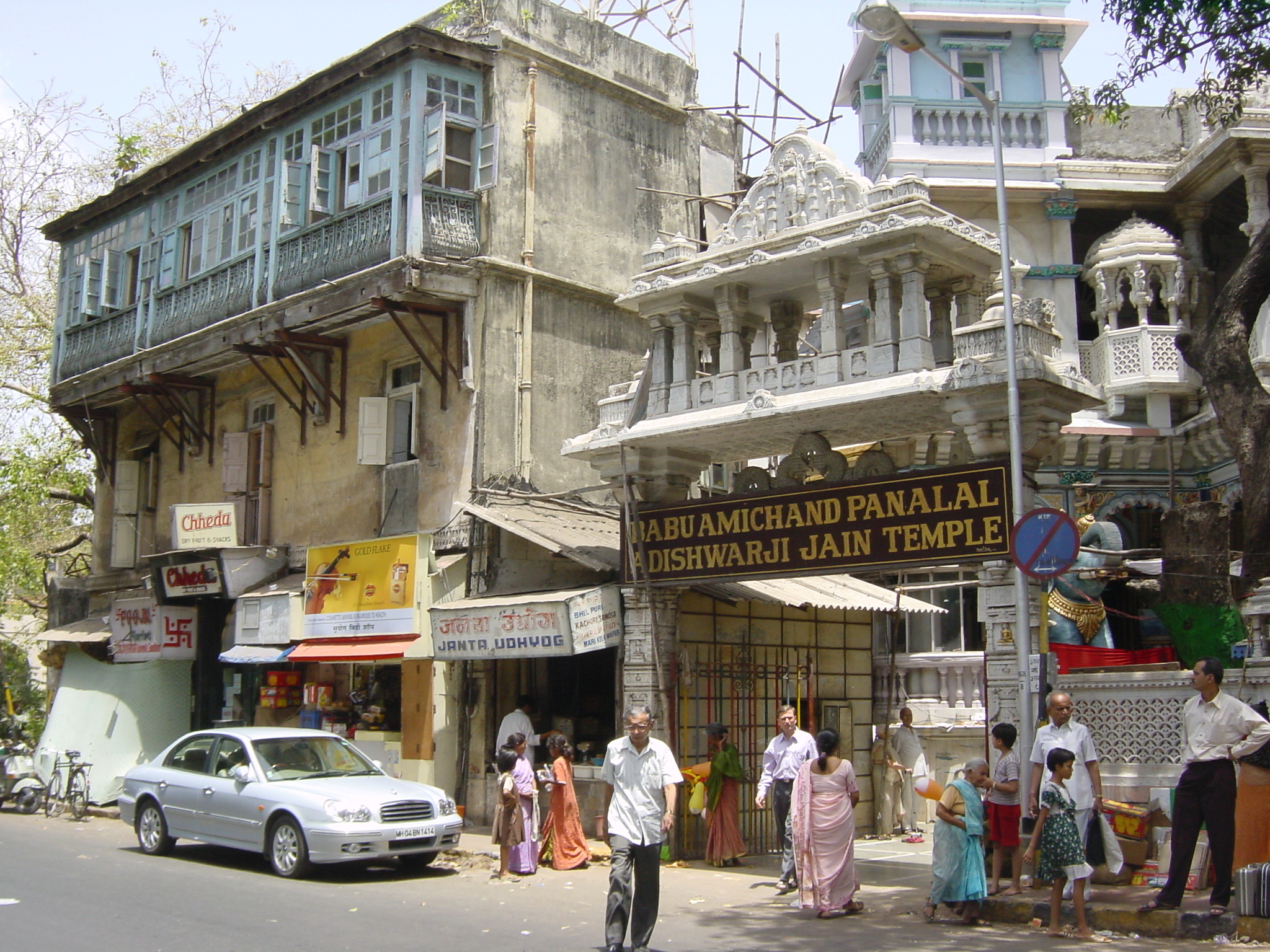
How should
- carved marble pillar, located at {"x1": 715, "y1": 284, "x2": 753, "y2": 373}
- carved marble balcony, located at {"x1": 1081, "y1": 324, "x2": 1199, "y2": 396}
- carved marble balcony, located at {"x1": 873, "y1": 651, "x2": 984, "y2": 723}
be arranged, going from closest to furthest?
carved marble pillar, located at {"x1": 715, "y1": 284, "x2": 753, "y2": 373} → carved marble balcony, located at {"x1": 1081, "y1": 324, "x2": 1199, "y2": 396} → carved marble balcony, located at {"x1": 873, "y1": 651, "x2": 984, "y2": 723}

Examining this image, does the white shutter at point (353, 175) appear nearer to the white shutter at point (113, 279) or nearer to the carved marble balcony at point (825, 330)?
the carved marble balcony at point (825, 330)

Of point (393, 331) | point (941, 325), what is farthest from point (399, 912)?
point (393, 331)

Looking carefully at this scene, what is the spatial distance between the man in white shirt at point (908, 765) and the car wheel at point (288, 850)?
7580 mm

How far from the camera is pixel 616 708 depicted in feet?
45.5

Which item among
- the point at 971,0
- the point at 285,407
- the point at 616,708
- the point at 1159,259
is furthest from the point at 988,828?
the point at 285,407

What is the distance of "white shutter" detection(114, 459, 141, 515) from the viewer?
75.0ft

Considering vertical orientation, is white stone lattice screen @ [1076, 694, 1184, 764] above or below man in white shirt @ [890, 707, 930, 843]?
above

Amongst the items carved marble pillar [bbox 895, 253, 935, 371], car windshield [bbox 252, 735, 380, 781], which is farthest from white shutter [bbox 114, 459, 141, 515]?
carved marble pillar [bbox 895, 253, 935, 371]

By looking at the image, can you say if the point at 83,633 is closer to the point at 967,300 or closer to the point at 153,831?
the point at 153,831

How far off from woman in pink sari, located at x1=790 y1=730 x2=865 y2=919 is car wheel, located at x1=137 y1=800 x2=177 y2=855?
6.98 metres

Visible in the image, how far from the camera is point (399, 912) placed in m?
9.40

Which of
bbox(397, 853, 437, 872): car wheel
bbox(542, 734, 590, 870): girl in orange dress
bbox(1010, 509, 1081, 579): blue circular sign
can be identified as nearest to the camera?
bbox(1010, 509, 1081, 579): blue circular sign

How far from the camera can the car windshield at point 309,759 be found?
11.9 m

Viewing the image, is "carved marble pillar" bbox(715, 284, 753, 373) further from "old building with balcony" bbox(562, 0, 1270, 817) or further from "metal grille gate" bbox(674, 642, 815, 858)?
"metal grille gate" bbox(674, 642, 815, 858)
